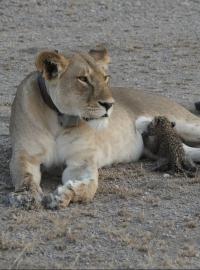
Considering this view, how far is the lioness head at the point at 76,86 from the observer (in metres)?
5.07

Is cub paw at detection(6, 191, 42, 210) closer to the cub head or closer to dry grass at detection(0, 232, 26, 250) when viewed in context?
dry grass at detection(0, 232, 26, 250)

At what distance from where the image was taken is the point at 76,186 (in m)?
4.90

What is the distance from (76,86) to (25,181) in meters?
0.65

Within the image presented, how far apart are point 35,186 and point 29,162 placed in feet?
1.05

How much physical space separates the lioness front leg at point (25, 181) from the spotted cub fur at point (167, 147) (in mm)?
936

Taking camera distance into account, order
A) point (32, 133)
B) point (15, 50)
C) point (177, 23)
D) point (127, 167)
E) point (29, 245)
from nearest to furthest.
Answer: point (29, 245), point (32, 133), point (127, 167), point (15, 50), point (177, 23)

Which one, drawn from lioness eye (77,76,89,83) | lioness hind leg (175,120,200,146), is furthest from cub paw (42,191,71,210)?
lioness hind leg (175,120,200,146)

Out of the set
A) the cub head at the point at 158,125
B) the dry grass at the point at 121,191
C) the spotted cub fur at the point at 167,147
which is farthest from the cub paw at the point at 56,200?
the cub head at the point at 158,125

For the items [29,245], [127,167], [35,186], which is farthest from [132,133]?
[29,245]

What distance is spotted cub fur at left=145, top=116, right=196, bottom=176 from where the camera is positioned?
5684 millimetres

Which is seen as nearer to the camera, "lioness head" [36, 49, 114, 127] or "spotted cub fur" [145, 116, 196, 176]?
"lioness head" [36, 49, 114, 127]

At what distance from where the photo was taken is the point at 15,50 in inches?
451

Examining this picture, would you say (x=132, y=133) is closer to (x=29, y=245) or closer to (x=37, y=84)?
(x=37, y=84)

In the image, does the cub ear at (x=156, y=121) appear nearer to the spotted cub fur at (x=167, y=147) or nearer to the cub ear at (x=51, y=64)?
the spotted cub fur at (x=167, y=147)
